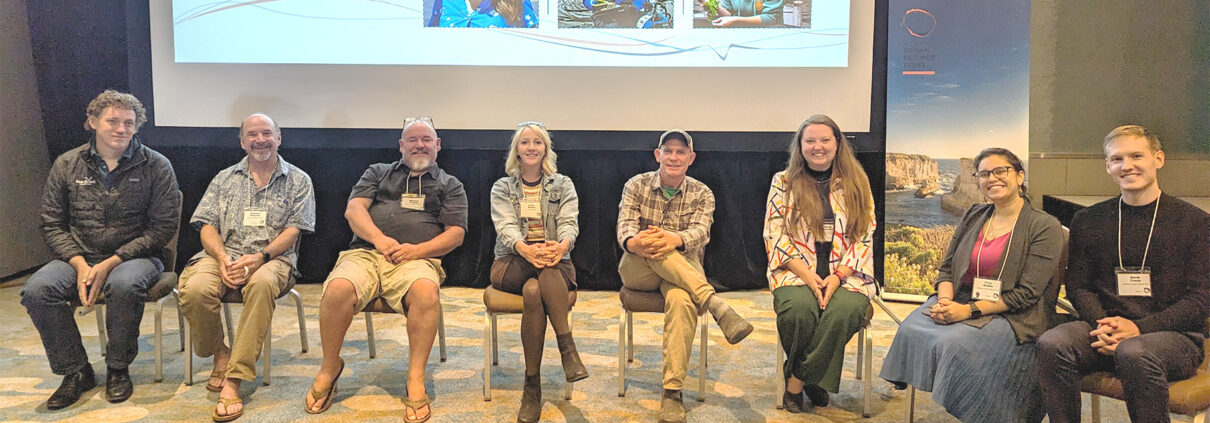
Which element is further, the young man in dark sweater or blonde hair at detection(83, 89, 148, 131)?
blonde hair at detection(83, 89, 148, 131)

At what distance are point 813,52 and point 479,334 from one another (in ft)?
7.85

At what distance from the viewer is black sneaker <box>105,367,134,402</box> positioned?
3.00 metres

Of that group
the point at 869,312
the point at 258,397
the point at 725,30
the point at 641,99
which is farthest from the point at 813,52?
the point at 258,397

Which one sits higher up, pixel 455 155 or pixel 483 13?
pixel 483 13

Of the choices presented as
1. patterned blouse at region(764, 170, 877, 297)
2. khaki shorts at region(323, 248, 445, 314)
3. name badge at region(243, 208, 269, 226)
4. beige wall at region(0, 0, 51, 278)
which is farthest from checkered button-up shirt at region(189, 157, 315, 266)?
beige wall at region(0, 0, 51, 278)

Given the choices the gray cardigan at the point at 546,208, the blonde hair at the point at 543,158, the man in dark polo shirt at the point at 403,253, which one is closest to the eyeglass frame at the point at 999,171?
the gray cardigan at the point at 546,208

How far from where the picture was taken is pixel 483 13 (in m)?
4.46

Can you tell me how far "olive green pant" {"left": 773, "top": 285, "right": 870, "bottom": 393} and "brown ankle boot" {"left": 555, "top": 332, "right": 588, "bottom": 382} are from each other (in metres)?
0.72

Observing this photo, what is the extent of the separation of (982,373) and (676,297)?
40.7 inches

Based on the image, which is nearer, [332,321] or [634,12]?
[332,321]

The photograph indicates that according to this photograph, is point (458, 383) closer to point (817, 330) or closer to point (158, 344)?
point (158, 344)

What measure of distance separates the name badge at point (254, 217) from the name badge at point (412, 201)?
556mm

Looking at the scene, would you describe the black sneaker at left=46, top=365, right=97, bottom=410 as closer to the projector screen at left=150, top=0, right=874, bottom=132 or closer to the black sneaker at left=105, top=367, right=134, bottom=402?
the black sneaker at left=105, top=367, right=134, bottom=402

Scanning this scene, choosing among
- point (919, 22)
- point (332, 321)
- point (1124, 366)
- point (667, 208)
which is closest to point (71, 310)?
point (332, 321)
